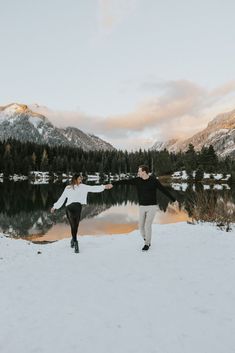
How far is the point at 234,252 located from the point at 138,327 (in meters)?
6.71

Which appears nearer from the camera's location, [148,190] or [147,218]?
[148,190]

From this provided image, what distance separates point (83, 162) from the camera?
180 meters

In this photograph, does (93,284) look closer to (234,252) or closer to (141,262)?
(141,262)

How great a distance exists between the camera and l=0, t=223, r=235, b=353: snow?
212 inches

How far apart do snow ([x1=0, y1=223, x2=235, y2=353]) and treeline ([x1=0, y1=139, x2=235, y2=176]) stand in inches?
3986

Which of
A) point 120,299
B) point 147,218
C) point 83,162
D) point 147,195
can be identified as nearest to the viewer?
point 120,299

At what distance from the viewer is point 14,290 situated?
8109mm

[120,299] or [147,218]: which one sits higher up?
[147,218]

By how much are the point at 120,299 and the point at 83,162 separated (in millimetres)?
173937

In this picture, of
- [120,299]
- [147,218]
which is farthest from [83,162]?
[120,299]

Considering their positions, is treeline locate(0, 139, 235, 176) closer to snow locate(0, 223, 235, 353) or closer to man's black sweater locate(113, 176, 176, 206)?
man's black sweater locate(113, 176, 176, 206)

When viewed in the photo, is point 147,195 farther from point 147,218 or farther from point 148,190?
point 147,218

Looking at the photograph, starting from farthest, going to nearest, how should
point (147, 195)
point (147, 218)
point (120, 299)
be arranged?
1. point (147, 218)
2. point (147, 195)
3. point (120, 299)

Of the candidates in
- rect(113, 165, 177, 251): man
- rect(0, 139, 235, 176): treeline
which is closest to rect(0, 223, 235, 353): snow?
rect(113, 165, 177, 251): man
